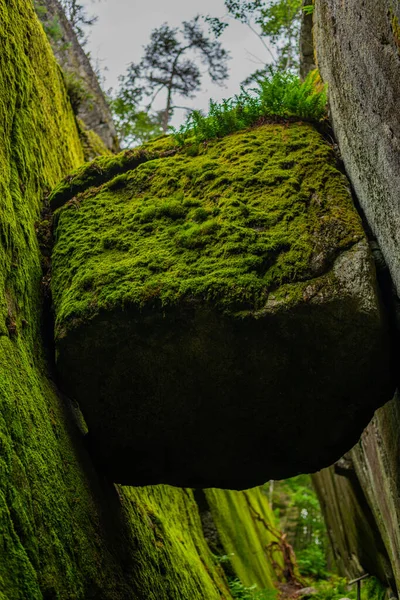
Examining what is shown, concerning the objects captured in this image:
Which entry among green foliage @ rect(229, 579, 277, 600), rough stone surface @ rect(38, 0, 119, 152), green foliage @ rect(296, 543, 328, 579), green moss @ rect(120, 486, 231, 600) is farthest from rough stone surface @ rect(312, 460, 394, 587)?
rough stone surface @ rect(38, 0, 119, 152)

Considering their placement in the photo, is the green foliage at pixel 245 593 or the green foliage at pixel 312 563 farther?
the green foliage at pixel 312 563

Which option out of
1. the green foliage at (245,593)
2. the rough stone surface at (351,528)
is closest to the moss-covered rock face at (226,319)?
the green foliage at (245,593)

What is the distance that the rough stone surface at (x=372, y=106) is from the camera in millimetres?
3188

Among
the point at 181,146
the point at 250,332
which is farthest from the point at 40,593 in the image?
the point at 181,146

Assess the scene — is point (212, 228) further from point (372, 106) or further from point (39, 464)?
point (39, 464)

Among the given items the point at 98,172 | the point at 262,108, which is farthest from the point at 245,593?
the point at 262,108

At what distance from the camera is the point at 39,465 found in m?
3.31

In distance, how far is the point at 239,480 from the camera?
15.1ft

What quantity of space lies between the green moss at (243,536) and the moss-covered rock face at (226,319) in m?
4.58

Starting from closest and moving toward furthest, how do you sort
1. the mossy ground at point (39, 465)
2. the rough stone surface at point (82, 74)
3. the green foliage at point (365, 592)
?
the mossy ground at point (39, 465) < the green foliage at point (365, 592) < the rough stone surface at point (82, 74)

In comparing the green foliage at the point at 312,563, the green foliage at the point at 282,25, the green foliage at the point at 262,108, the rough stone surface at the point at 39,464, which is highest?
the green foliage at the point at 282,25

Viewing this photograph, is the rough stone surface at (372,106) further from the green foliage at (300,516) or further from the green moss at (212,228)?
the green foliage at (300,516)

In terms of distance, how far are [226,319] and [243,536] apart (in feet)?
24.7

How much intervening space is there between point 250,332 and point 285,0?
53.2 ft
